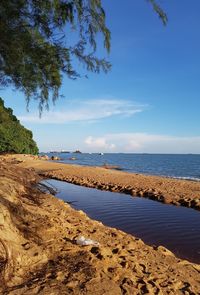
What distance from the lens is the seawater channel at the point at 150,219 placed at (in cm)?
1041

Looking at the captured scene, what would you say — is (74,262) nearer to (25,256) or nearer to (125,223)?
(25,256)

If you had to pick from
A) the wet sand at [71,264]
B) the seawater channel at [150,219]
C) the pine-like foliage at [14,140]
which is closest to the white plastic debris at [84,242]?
the wet sand at [71,264]

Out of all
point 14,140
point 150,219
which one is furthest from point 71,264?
point 14,140

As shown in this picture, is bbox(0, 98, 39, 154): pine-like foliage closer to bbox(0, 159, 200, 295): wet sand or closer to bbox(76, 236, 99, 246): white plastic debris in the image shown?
bbox(0, 159, 200, 295): wet sand

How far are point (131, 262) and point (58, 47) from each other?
4203 mm

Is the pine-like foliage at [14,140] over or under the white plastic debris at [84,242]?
over

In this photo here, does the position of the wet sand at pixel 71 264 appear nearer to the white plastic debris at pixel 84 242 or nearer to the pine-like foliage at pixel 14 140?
the white plastic debris at pixel 84 242

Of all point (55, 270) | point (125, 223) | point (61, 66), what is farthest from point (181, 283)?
point (125, 223)

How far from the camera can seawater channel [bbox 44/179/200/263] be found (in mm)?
10406

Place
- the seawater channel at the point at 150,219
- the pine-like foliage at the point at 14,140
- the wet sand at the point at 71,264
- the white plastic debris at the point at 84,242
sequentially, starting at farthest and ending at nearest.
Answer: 1. the pine-like foliage at the point at 14,140
2. the seawater channel at the point at 150,219
3. the white plastic debris at the point at 84,242
4. the wet sand at the point at 71,264

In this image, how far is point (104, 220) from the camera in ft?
43.4

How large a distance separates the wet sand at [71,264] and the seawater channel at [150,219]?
2.46m

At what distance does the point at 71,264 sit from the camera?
5.92m

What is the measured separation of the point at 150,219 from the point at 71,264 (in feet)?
26.7
